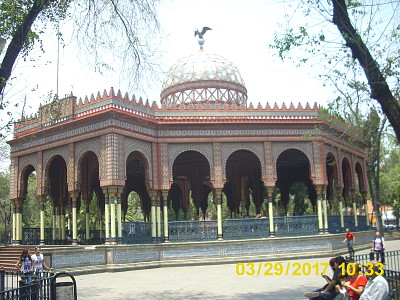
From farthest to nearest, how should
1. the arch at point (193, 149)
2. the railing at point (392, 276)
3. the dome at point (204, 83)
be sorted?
1. the dome at point (204, 83)
2. the arch at point (193, 149)
3. the railing at point (392, 276)

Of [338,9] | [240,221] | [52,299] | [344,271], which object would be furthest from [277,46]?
[240,221]

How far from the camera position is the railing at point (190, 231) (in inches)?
741

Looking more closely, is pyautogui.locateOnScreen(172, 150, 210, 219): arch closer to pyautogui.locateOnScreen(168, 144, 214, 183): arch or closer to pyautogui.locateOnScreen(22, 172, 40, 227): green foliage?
pyautogui.locateOnScreen(168, 144, 214, 183): arch

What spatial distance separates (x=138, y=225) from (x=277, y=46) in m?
11.2

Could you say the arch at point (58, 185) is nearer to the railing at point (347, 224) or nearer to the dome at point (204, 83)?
the dome at point (204, 83)

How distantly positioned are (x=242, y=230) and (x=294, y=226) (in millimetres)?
2345

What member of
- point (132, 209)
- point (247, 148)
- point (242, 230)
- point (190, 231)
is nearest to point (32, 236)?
Answer: point (190, 231)

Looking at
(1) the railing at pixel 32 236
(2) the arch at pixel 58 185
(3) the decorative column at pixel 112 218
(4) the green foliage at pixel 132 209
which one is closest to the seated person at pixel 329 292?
(3) the decorative column at pixel 112 218

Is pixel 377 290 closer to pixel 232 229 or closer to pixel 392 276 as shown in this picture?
pixel 392 276

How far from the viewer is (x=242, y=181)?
97.2 ft

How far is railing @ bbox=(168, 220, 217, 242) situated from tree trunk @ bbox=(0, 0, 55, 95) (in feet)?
39.6

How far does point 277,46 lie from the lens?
31.3 ft

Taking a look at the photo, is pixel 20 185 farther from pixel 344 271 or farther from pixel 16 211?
pixel 344 271

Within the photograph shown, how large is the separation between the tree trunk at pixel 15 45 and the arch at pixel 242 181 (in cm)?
1806
